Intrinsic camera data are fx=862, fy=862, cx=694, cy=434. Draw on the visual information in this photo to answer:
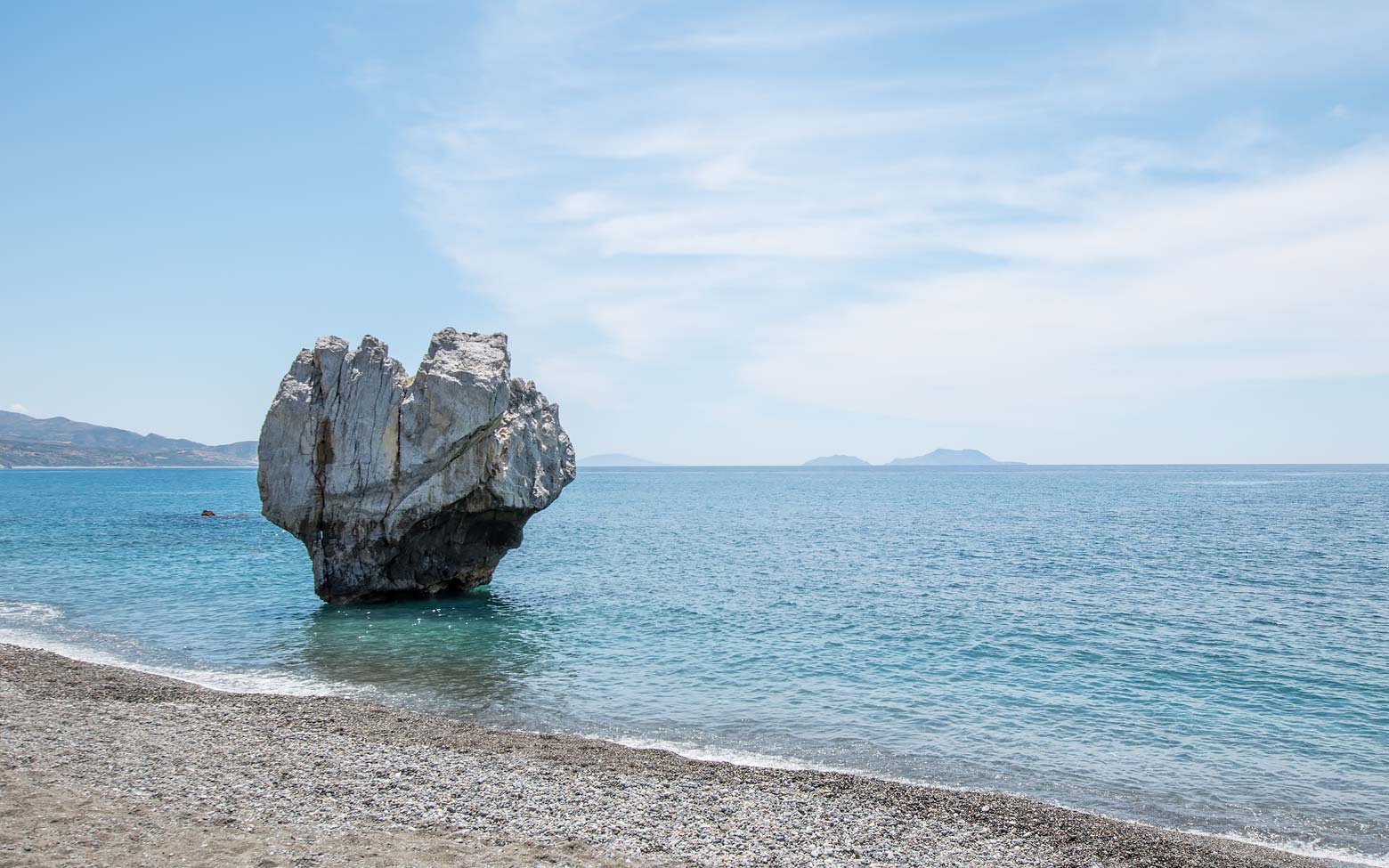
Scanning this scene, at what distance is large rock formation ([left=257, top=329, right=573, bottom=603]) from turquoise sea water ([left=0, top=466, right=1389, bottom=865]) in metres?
2.87

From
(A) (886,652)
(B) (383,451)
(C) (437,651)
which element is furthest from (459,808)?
(B) (383,451)

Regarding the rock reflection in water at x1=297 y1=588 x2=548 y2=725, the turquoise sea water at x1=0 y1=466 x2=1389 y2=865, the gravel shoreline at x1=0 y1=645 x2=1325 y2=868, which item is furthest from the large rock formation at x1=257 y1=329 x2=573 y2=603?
the gravel shoreline at x1=0 y1=645 x2=1325 y2=868

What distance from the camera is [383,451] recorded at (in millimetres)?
30516

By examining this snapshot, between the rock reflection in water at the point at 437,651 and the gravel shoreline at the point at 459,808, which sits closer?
the gravel shoreline at the point at 459,808

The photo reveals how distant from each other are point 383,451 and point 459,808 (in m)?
20.3

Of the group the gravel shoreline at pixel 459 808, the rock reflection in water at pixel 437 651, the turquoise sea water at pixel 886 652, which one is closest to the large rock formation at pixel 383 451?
the rock reflection in water at pixel 437 651

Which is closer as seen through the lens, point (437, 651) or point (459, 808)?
point (459, 808)

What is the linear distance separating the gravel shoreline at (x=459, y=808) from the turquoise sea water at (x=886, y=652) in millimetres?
1947

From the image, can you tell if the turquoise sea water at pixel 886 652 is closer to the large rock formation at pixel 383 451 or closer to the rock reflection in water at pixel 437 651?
the rock reflection in water at pixel 437 651

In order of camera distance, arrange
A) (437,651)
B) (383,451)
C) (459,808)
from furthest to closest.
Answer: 1. (383,451)
2. (437,651)
3. (459,808)

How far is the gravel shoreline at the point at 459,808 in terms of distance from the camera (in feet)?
35.5

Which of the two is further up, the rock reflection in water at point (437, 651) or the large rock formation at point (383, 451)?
the large rock formation at point (383, 451)

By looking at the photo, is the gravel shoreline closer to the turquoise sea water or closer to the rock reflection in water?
the turquoise sea water

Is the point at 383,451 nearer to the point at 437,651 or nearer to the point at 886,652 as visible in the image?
the point at 437,651
